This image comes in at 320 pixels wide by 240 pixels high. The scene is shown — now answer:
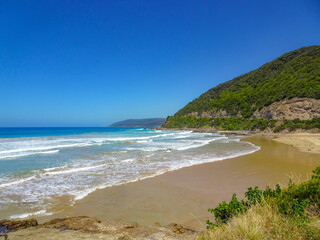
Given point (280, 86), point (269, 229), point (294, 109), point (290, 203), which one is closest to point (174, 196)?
point (290, 203)

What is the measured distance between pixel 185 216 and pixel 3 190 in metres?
7.40

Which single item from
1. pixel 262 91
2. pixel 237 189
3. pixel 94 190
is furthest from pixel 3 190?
pixel 262 91

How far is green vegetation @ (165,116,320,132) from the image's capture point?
125 ft

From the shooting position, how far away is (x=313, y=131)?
1375 inches

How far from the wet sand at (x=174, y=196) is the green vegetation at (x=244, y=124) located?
117 feet

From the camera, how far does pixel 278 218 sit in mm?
2916

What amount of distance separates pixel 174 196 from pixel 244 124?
5602 centimetres

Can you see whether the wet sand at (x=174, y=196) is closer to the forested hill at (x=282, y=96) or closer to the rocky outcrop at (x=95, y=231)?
the rocky outcrop at (x=95, y=231)

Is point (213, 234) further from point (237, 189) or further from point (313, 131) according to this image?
point (313, 131)

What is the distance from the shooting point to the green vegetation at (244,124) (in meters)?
38.0

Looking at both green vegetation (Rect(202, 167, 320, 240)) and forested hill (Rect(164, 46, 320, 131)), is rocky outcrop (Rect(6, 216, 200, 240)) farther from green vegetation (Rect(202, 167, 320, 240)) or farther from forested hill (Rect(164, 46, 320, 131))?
forested hill (Rect(164, 46, 320, 131))

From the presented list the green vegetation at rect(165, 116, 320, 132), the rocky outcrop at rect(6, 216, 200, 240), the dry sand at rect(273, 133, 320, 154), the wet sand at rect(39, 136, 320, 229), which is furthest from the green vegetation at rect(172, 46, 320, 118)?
the rocky outcrop at rect(6, 216, 200, 240)

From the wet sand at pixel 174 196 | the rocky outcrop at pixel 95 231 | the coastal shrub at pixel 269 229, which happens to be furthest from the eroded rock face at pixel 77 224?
the coastal shrub at pixel 269 229

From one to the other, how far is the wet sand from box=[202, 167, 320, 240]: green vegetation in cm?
86
